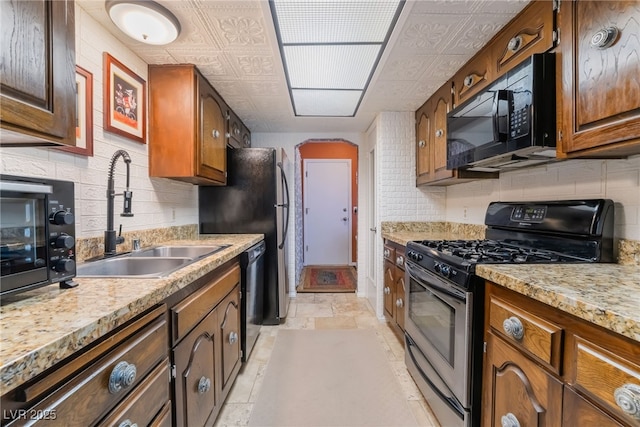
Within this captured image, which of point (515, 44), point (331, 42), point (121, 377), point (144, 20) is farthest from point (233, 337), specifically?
point (515, 44)

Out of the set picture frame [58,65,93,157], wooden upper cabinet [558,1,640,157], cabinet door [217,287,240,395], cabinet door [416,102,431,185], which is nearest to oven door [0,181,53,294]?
picture frame [58,65,93,157]

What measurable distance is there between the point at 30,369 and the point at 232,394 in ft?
5.05

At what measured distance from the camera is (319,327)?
9.05 ft

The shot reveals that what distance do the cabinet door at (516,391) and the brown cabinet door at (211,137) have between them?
1.97m

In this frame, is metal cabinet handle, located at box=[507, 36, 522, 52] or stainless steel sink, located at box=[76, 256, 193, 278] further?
metal cabinet handle, located at box=[507, 36, 522, 52]

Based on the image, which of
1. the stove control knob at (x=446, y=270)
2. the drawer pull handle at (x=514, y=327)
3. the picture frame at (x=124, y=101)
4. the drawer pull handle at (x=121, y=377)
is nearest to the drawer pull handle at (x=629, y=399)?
the drawer pull handle at (x=514, y=327)

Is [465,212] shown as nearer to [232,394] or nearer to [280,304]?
[280,304]

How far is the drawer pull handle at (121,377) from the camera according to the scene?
69 centimetres

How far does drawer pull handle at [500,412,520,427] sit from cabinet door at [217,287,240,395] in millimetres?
1292

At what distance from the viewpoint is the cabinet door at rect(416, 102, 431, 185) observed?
8.42ft

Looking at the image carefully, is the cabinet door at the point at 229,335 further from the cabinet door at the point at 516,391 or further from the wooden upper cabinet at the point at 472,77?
the wooden upper cabinet at the point at 472,77

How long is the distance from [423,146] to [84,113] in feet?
8.10

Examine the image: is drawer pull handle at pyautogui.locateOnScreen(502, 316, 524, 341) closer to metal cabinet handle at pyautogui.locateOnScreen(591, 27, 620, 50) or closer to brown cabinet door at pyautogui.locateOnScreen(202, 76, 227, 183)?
metal cabinet handle at pyautogui.locateOnScreen(591, 27, 620, 50)

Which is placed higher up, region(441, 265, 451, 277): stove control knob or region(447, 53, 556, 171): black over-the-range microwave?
region(447, 53, 556, 171): black over-the-range microwave
